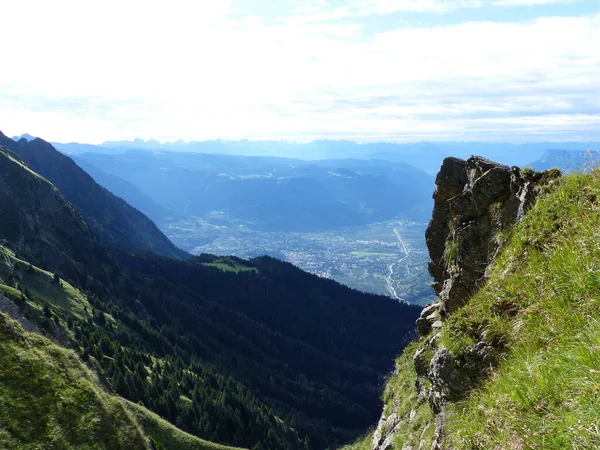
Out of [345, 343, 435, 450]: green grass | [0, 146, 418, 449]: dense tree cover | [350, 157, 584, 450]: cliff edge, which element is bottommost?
[0, 146, 418, 449]: dense tree cover

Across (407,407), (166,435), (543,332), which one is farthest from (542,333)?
(166,435)

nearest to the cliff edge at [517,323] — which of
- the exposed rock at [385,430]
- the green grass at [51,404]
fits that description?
the exposed rock at [385,430]

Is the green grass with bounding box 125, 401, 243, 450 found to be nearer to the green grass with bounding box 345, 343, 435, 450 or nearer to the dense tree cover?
the dense tree cover

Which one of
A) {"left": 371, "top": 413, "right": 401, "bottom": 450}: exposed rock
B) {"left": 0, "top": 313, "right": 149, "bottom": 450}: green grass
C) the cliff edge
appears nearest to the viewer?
the cliff edge

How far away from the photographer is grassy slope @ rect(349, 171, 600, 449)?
625 centimetres

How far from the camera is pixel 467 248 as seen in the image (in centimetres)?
1970

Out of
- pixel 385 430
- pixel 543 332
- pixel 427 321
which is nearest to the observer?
pixel 543 332

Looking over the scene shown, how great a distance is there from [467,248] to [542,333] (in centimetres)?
1120

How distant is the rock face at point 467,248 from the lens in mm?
12633

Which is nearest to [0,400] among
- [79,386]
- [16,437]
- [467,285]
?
[16,437]

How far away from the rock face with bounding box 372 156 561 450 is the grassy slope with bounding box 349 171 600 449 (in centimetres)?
73

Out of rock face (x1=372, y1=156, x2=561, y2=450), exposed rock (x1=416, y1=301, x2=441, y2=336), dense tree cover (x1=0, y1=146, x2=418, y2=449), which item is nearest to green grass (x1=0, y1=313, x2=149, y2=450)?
dense tree cover (x1=0, y1=146, x2=418, y2=449)

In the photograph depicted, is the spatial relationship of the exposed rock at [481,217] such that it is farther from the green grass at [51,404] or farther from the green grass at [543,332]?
the green grass at [51,404]

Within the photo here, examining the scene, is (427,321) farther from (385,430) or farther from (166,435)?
(166,435)
